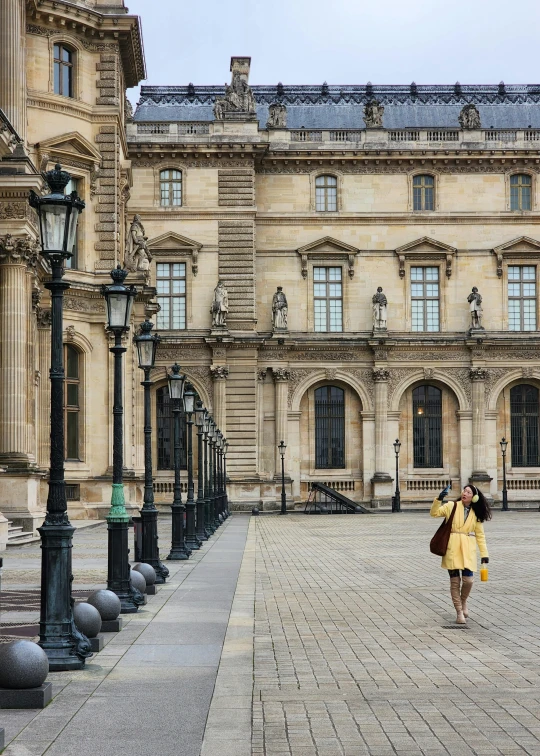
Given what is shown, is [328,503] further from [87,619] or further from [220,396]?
[87,619]

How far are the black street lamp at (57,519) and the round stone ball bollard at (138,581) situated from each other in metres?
4.92

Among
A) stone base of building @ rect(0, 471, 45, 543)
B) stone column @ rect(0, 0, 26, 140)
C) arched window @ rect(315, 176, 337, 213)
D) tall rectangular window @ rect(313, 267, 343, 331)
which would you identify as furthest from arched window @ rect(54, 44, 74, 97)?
tall rectangular window @ rect(313, 267, 343, 331)

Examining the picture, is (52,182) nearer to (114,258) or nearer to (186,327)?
(114,258)

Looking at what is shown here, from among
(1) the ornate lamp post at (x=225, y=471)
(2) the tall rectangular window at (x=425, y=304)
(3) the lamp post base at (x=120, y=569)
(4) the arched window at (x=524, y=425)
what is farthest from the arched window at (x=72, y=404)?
(4) the arched window at (x=524, y=425)

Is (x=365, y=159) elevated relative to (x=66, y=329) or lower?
elevated

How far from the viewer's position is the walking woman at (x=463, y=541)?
15.6m

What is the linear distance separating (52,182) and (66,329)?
3073 centimetres

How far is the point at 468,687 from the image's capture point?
11062 millimetres

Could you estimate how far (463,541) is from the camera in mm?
15750

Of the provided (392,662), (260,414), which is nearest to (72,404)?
(260,414)

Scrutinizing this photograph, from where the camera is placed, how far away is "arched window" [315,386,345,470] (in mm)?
65375

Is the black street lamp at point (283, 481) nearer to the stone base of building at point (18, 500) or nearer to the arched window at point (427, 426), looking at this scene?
the arched window at point (427, 426)

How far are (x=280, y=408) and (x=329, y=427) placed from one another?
3174mm

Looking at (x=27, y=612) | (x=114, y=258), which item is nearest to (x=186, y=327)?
(x=114, y=258)
